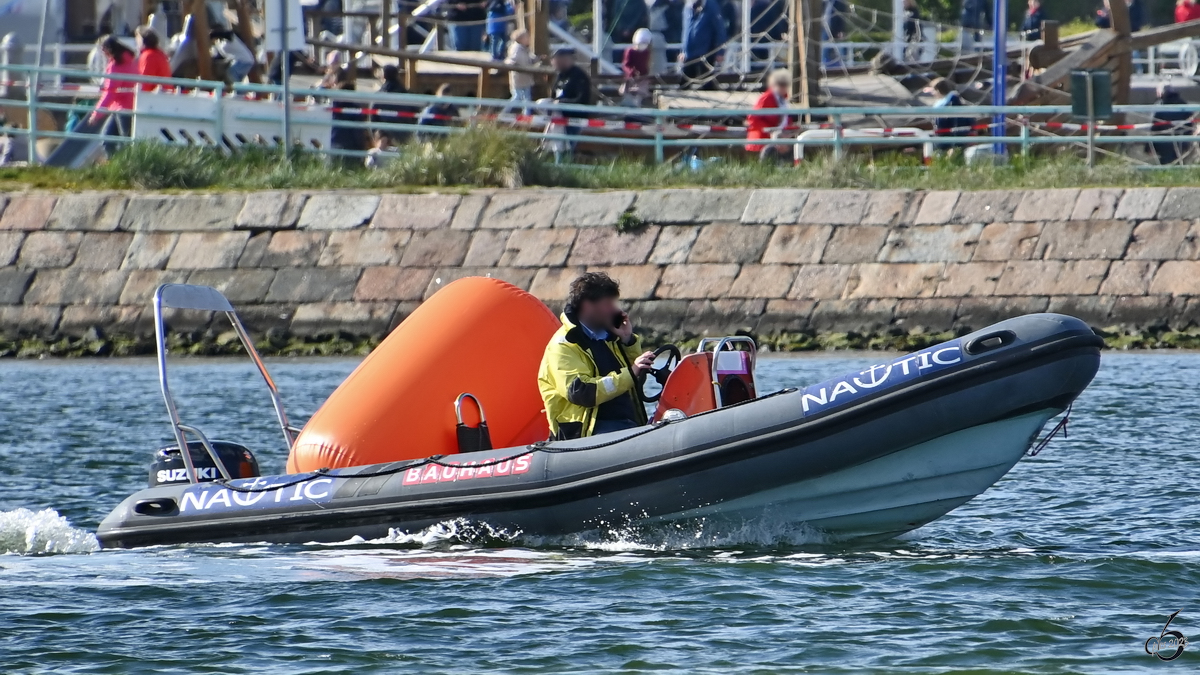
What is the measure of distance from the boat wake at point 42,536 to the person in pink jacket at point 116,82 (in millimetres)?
9413

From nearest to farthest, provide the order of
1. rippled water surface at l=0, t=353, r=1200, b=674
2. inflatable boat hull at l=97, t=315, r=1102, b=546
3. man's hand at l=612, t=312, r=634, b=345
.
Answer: rippled water surface at l=0, t=353, r=1200, b=674
inflatable boat hull at l=97, t=315, r=1102, b=546
man's hand at l=612, t=312, r=634, b=345

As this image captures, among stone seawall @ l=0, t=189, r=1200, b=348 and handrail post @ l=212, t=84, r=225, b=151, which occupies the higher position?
handrail post @ l=212, t=84, r=225, b=151

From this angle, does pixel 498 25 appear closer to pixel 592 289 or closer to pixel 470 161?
pixel 470 161

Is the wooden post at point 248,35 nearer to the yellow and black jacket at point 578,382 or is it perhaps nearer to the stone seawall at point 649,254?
the stone seawall at point 649,254

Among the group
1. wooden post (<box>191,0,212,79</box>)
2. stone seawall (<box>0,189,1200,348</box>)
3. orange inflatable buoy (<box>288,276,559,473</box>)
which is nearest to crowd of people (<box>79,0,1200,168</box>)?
wooden post (<box>191,0,212,79</box>)

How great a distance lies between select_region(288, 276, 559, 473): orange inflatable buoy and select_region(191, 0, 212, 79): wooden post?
36.7ft

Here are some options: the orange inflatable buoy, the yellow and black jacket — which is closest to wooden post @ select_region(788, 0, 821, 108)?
the orange inflatable buoy

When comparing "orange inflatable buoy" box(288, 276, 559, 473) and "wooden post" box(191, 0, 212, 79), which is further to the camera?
"wooden post" box(191, 0, 212, 79)

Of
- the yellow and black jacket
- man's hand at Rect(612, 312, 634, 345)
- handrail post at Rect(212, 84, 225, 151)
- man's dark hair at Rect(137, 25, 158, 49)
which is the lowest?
the yellow and black jacket

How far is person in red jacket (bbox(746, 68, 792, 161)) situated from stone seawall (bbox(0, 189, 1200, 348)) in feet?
4.30

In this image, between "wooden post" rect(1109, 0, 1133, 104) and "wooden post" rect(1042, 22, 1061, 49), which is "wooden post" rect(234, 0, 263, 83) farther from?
"wooden post" rect(1109, 0, 1133, 104)

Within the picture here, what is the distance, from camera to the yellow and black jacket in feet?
24.5

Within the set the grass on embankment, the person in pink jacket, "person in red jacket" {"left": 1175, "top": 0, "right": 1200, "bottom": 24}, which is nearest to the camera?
the grass on embankment

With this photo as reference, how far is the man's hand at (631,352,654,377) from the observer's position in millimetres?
7406
